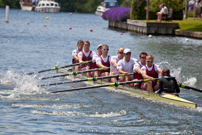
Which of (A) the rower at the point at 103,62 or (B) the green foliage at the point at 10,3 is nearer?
(A) the rower at the point at 103,62

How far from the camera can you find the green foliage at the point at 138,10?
42969 millimetres

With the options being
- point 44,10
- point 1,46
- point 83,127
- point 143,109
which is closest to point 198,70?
point 143,109

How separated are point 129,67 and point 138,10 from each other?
30.6 m

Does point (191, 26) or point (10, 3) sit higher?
point (10, 3)

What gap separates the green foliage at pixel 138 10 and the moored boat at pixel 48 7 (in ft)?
199

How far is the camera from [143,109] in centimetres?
1175

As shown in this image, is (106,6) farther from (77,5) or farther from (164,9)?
(164,9)

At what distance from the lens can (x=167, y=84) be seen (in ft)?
38.7

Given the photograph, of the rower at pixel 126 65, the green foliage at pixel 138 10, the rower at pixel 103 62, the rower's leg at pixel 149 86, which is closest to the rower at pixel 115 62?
the rower at pixel 126 65

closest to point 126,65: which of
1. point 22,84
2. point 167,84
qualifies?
point 167,84

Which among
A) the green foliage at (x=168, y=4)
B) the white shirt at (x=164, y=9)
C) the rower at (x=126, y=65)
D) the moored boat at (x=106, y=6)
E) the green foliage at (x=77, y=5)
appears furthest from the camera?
the green foliage at (x=77, y=5)

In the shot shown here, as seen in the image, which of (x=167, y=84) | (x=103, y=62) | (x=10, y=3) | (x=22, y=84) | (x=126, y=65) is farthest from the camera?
(x=10, y=3)

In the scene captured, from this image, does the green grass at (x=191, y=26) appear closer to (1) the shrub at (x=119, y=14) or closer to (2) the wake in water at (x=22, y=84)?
(1) the shrub at (x=119, y=14)

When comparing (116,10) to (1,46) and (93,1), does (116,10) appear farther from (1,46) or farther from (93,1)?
(93,1)
